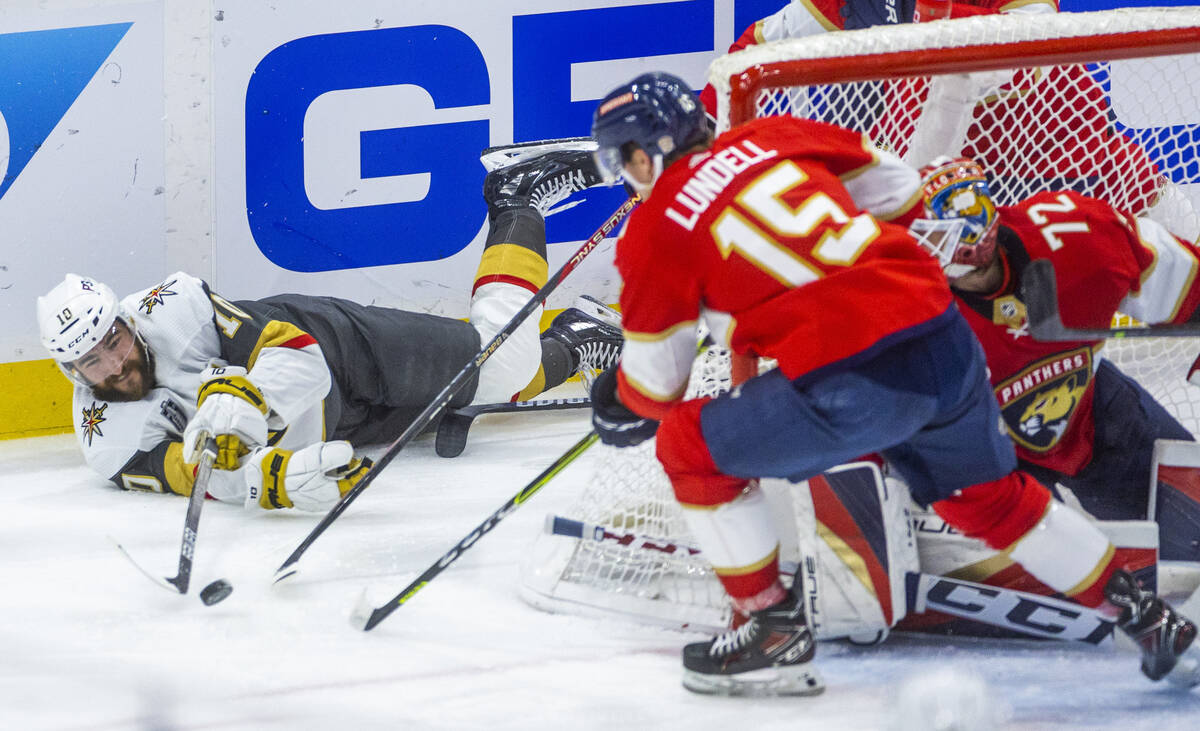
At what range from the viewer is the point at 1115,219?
88.4 inches

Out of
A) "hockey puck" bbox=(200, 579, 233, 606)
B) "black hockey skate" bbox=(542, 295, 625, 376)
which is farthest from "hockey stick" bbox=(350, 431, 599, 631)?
"black hockey skate" bbox=(542, 295, 625, 376)

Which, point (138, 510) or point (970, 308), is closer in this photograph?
point (970, 308)

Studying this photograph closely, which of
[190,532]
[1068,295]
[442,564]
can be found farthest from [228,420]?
[1068,295]

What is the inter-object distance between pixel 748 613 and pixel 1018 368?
67cm

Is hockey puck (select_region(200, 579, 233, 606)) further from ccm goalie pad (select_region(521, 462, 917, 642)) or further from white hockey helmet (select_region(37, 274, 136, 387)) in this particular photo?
white hockey helmet (select_region(37, 274, 136, 387))

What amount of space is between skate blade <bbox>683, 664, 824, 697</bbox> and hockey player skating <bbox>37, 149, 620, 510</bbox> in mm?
1233

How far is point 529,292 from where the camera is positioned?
12.1ft

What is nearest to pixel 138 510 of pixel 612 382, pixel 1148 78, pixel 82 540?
pixel 82 540

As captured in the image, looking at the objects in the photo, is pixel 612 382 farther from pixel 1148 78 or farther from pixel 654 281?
pixel 1148 78

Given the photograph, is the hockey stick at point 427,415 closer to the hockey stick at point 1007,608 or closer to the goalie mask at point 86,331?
the goalie mask at point 86,331

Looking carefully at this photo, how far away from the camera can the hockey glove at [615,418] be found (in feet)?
6.95

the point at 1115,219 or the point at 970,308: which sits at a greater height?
the point at 1115,219

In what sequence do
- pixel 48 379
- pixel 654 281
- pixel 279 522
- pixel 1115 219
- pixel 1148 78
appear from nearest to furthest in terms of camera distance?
pixel 654 281, pixel 1115 219, pixel 1148 78, pixel 279 522, pixel 48 379

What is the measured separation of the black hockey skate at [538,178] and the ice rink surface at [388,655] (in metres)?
1.00
